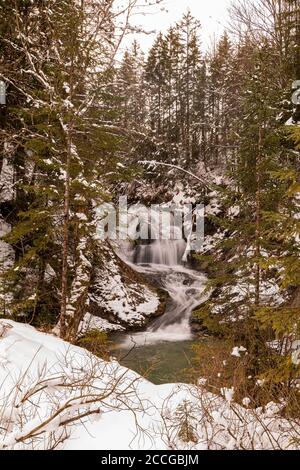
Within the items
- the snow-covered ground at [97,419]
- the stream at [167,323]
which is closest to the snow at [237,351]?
the stream at [167,323]

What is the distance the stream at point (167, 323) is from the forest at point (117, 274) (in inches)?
4.0

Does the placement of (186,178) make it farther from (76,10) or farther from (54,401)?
(54,401)

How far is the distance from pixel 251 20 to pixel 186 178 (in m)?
11.5

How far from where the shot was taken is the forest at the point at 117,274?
4555mm

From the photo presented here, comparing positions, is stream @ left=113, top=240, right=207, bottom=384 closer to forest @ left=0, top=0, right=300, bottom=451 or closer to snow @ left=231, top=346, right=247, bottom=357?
forest @ left=0, top=0, right=300, bottom=451

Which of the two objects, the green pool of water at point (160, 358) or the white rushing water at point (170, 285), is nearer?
the green pool of water at point (160, 358)

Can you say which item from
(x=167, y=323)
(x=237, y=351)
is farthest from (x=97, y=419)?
(x=167, y=323)

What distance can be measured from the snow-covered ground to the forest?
26mm

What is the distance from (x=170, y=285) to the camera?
19.6 meters

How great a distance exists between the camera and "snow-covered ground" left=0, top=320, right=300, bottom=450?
13.0 ft

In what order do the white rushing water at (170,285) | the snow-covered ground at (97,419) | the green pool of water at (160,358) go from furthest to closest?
the white rushing water at (170,285)
the green pool of water at (160,358)
the snow-covered ground at (97,419)

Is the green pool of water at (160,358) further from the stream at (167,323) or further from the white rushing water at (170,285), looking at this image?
the white rushing water at (170,285)

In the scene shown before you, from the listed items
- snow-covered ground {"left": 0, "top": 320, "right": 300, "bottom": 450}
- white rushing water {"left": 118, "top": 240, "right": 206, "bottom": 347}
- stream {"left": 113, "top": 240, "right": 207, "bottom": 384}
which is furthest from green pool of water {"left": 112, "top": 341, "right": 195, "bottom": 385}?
snow-covered ground {"left": 0, "top": 320, "right": 300, "bottom": 450}

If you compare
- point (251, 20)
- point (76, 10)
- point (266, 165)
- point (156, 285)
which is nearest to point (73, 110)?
point (76, 10)
